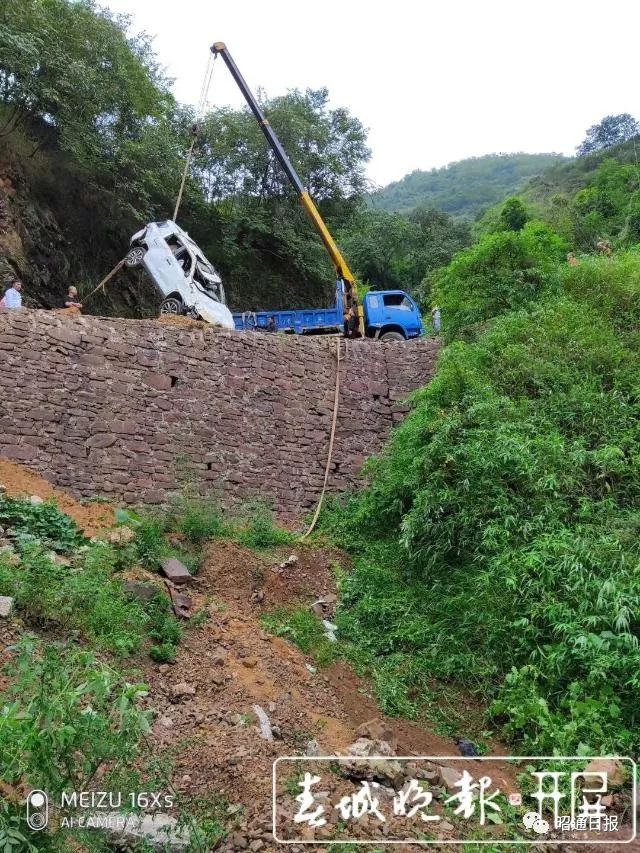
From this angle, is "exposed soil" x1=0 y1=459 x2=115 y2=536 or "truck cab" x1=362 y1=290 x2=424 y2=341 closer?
"exposed soil" x1=0 y1=459 x2=115 y2=536

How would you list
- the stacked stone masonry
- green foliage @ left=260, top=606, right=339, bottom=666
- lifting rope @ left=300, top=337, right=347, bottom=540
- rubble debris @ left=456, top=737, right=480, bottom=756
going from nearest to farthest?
rubble debris @ left=456, top=737, right=480, bottom=756, green foliage @ left=260, top=606, right=339, bottom=666, the stacked stone masonry, lifting rope @ left=300, top=337, right=347, bottom=540

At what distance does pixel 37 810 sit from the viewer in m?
2.67

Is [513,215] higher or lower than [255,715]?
higher

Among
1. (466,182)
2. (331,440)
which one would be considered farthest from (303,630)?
(466,182)

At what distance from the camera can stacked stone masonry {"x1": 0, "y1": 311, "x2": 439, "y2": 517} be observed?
717 cm

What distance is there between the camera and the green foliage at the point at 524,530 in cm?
449

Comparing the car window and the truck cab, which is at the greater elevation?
the car window

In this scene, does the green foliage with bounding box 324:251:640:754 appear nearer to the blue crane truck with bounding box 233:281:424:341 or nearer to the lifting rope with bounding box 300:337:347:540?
the lifting rope with bounding box 300:337:347:540

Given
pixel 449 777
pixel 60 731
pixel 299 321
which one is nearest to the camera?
pixel 60 731

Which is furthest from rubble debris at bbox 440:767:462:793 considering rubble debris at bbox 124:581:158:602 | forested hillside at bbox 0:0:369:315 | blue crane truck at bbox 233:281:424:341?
forested hillside at bbox 0:0:369:315

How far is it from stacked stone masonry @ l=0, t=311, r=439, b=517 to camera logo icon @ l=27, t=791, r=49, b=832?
4802mm

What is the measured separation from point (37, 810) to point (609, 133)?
45.8 meters

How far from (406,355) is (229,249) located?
7.90 meters

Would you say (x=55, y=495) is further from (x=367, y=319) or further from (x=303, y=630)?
Answer: (x=367, y=319)
